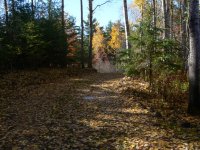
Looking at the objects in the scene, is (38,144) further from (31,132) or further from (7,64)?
(7,64)

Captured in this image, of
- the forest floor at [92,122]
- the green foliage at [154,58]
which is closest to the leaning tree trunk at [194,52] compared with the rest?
the forest floor at [92,122]

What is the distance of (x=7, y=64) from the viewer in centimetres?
2041

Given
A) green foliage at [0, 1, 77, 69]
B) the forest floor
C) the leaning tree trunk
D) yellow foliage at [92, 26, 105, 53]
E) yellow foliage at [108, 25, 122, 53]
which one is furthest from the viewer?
yellow foliage at [92, 26, 105, 53]

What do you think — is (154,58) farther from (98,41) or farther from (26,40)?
(98,41)

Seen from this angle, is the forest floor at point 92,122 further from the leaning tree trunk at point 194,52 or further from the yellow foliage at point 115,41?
the yellow foliage at point 115,41

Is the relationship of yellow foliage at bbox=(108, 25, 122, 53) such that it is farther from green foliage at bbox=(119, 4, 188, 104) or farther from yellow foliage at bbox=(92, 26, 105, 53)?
green foliage at bbox=(119, 4, 188, 104)

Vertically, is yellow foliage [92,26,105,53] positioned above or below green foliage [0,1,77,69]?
above

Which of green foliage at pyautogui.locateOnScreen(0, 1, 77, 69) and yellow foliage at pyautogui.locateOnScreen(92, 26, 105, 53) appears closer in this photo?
green foliage at pyautogui.locateOnScreen(0, 1, 77, 69)

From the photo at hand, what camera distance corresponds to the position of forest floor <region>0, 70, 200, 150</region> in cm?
731

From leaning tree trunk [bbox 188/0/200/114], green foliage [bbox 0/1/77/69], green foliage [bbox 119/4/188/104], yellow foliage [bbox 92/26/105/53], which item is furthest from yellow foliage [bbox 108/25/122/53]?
leaning tree trunk [bbox 188/0/200/114]

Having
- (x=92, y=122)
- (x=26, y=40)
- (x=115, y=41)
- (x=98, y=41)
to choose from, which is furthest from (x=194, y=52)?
(x=98, y=41)

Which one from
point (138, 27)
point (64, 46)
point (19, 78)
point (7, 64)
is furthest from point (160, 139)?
point (64, 46)

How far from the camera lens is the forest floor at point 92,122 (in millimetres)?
7312

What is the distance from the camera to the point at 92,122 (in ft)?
29.9
